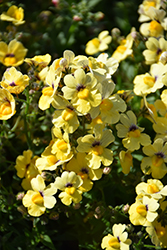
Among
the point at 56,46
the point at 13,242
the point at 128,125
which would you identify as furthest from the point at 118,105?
the point at 56,46

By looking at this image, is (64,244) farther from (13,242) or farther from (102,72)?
(102,72)

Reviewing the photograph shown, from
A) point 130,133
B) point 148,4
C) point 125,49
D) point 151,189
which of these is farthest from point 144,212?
point 148,4

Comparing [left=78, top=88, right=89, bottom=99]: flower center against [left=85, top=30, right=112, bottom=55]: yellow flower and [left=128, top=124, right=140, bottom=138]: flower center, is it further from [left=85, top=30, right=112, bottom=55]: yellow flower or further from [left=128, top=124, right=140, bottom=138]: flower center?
[left=85, top=30, right=112, bottom=55]: yellow flower

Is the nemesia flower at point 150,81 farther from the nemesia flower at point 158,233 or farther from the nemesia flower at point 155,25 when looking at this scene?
the nemesia flower at point 158,233

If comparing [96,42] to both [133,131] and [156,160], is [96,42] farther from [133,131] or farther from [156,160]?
[156,160]

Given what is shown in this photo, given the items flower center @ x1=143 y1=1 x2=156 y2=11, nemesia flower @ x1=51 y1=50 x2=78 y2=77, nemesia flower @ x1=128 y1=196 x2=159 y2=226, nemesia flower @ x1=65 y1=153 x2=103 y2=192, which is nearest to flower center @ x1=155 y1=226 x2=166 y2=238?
nemesia flower @ x1=128 y1=196 x2=159 y2=226

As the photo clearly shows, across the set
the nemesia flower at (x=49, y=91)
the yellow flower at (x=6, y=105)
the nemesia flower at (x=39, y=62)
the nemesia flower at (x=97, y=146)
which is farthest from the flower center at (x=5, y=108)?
the nemesia flower at (x=97, y=146)
